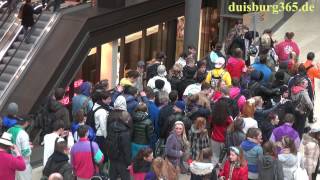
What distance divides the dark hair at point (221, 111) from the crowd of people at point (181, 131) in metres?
0.02

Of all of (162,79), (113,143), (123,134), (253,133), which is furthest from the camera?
(162,79)

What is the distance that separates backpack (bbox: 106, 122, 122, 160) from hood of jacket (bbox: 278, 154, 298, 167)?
9.31 feet

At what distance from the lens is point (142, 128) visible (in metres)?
12.3

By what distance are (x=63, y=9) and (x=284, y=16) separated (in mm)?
10165

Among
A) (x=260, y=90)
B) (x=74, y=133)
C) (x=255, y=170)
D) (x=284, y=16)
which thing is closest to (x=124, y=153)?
(x=74, y=133)

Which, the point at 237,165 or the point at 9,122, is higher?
the point at 9,122

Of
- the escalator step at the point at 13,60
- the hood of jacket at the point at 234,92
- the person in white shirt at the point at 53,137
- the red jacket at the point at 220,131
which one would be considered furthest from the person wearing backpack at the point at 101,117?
the escalator step at the point at 13,60

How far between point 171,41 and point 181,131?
15.7 m

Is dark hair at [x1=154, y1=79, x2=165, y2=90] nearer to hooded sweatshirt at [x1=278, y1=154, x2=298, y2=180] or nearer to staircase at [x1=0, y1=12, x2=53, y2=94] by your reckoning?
hooded sweatshirt at [x1=278, y1=154, x2=298, y2=180]

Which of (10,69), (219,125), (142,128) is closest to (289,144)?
(219,125)

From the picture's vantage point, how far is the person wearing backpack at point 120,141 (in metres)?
11.9

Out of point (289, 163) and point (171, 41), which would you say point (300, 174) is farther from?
point (171, 41)

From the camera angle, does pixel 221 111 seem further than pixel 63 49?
No

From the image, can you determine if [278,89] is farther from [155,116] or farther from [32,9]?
[32,9]
